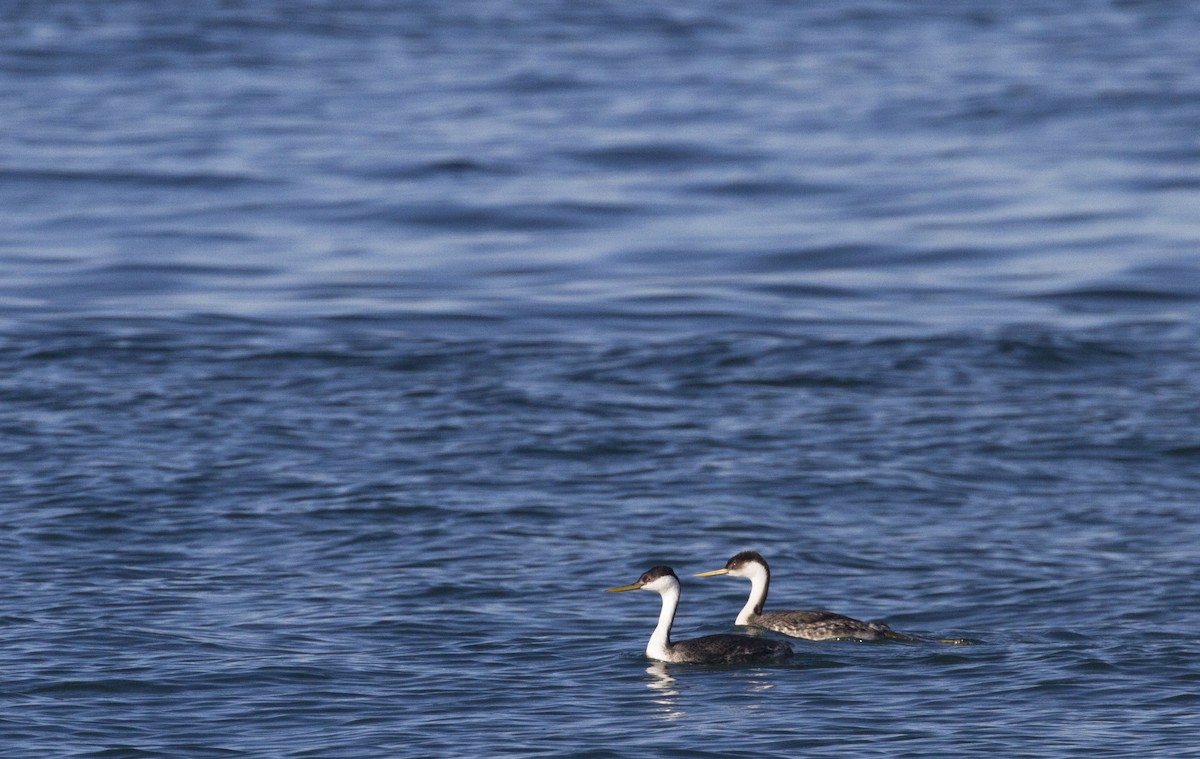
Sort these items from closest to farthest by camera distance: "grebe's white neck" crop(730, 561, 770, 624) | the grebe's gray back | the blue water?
1. the blue water
2. the grebe's gray back
3. "grebe's white neck" crop(730, 561, 770, 624)

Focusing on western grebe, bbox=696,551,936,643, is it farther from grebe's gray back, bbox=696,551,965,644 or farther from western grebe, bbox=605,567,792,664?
western grebe, bbox=605,567,792,664

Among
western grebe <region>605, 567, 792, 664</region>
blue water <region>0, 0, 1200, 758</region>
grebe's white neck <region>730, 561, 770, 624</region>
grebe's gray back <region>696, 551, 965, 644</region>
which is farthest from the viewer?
grebe's white neck <region>730, 561, 770, 624</region>

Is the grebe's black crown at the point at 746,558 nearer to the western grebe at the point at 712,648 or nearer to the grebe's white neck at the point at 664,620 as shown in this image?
the grebe's white neck at the point at 664,620

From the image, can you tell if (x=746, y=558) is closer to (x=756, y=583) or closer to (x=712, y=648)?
(x=756, y=583)

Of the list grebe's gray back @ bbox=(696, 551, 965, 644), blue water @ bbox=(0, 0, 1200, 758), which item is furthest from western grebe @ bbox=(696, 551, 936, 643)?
blue water @ bbox=(0, 0, 1200, 758)

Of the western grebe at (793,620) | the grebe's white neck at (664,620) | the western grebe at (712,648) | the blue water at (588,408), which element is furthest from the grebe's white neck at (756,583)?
the western grebe at (712,648)

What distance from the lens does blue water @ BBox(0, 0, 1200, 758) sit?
627 inches

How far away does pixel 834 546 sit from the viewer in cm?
2152

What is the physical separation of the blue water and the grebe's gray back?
0.54 ft

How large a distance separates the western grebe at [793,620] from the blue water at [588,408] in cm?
16

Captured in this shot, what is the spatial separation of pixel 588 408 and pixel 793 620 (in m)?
10.5

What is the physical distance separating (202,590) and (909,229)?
1009 inches

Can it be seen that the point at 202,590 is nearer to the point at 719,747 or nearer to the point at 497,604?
the point at 497,604

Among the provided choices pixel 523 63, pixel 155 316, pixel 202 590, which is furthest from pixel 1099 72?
pixel 202 590
